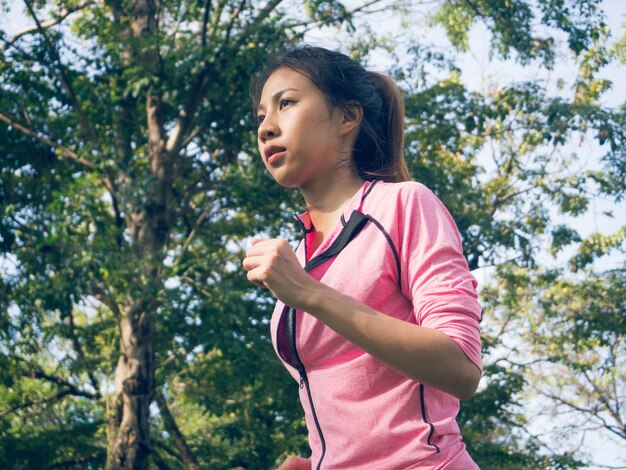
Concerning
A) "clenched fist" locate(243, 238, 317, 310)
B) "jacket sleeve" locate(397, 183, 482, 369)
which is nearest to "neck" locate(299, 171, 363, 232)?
"jacket sleeve" locate(397, 183, 482, 369)

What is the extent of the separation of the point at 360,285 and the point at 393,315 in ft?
0.27

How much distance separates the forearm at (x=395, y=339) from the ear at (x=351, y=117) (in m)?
0.56

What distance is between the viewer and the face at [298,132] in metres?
1.75

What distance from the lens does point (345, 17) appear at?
10.8 m

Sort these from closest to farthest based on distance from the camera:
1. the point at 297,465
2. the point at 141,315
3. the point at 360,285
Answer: the point at 360,285 → the point at 297,465 → the point at 141,315

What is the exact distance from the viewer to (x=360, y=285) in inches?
60.6

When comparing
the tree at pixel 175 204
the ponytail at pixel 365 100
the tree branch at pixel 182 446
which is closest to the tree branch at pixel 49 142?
the tree at pixel 175 204

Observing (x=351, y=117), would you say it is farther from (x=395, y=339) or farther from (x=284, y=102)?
(x=395, y=339)

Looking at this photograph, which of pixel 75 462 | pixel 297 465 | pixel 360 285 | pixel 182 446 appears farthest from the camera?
pixel 182 446

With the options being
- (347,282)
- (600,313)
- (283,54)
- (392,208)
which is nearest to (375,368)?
(347,282)

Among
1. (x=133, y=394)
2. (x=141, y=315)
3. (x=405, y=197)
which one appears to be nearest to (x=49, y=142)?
(x=141, y=315)

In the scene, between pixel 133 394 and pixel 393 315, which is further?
pixel 133 394

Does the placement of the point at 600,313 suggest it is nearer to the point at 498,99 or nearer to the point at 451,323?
the point at 498,99

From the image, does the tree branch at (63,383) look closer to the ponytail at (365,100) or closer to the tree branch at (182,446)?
the tree branch at (182,446)
